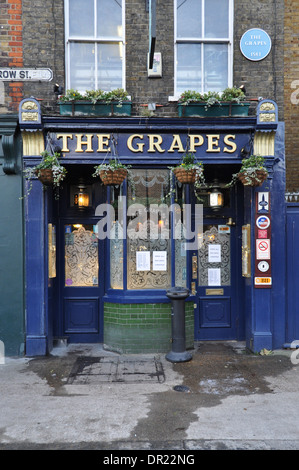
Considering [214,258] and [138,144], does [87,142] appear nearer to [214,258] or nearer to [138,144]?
[138,144]

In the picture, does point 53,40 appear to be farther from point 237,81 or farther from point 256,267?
point 256,267

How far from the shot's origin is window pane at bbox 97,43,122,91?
6.96 metres

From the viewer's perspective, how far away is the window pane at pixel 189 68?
704cm

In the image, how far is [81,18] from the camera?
22.7ft

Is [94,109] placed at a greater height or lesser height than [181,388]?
greater

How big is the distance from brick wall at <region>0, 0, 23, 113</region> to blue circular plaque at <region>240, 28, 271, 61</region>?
417 centimetres

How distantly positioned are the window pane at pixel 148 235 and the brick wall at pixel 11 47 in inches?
103

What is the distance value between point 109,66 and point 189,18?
5.93 ft

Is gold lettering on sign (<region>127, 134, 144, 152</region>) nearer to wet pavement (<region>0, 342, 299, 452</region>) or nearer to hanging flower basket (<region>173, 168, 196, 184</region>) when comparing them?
hanging flower basket (<region>173, 168, 196, 184</region>)

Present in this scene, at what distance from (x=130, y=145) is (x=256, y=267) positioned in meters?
3.23

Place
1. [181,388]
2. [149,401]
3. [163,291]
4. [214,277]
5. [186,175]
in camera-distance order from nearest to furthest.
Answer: [149,401]
[181,388]
[186,175]
[163,291]
[214,277]

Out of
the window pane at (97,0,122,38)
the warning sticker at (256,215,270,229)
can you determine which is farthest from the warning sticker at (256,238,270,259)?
the window pane at (97,0,122,38)

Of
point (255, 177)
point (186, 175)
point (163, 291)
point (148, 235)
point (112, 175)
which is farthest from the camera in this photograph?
point (148, 235)

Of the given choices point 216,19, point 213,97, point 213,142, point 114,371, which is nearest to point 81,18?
point 216,19
